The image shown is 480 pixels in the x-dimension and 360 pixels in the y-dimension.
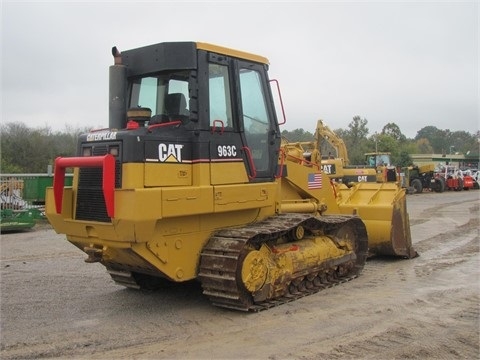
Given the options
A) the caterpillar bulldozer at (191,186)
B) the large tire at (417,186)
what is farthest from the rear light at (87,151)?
the large tire at (417,186)

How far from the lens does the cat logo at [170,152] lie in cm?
551

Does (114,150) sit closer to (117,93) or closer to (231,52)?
(117,93)

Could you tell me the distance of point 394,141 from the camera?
238 feet

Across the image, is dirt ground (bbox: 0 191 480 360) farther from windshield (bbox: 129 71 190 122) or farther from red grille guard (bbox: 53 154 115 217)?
windshield (bbox: 129 71 190 122)

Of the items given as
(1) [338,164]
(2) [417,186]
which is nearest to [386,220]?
(1) [338,164]

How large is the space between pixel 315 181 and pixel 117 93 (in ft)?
11.7

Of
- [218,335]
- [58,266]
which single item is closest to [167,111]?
[218,335]

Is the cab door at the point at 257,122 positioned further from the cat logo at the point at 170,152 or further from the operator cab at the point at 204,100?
the cat logo at the point at 170,152

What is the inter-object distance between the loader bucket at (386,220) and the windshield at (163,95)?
4.51 metres

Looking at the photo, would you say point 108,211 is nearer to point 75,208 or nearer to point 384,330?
point 75,208

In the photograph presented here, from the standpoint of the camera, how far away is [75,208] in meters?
5.88

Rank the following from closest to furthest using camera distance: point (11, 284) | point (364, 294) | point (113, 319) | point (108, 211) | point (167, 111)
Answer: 1. point (108, 211)
2. point (113, 319)
3. point (167, 111)
4. point (364, 294)
5. point (11, 284)

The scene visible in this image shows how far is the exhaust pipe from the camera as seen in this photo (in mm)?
6047

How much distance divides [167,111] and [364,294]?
346cm
